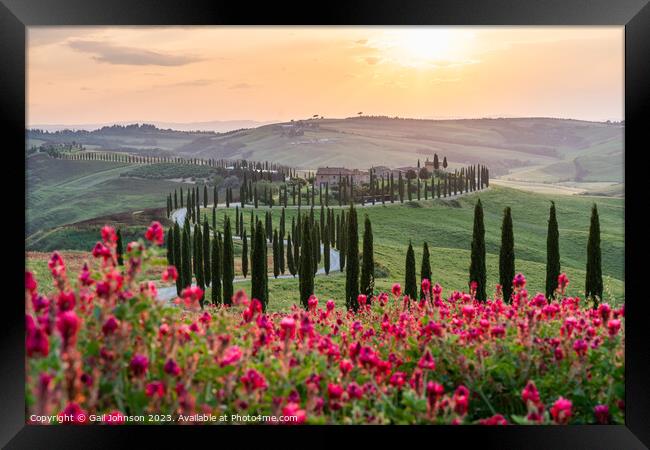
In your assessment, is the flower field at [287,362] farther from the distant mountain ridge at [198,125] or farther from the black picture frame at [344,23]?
the distant mountain ridge at [198,125]

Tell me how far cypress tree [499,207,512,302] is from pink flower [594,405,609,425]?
225 inches

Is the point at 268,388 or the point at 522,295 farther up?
the point at 522,295

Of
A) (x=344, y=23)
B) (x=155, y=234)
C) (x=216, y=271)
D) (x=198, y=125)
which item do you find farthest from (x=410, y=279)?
(x=155, y=234)

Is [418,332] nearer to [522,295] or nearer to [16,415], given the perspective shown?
[522,295]

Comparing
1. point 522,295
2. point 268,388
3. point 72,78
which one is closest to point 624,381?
point 522,295

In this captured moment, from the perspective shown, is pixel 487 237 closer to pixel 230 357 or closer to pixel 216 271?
pixel 216 271

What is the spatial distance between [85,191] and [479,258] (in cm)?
813

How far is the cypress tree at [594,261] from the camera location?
1116 centimetres

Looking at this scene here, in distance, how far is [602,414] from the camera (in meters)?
5.20

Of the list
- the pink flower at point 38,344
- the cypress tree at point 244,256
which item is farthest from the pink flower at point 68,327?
the cypress tree at point 244,256

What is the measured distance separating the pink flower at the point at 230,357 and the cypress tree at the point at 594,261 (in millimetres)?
8759

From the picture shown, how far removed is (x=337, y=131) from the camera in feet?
33.4

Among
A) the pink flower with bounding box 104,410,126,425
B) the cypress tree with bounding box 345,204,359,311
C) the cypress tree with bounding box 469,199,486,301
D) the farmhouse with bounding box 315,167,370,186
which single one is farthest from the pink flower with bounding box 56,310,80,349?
the farmhouse with bounding box 315,167,370,186

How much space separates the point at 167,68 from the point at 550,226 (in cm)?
871
